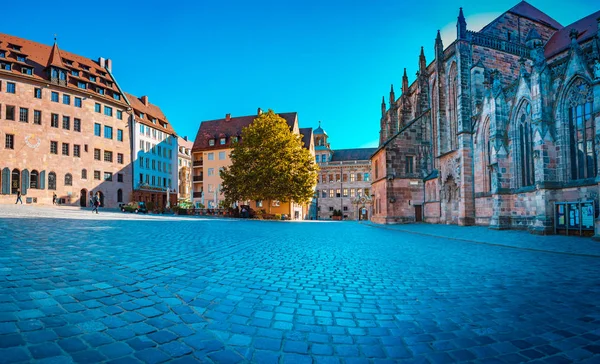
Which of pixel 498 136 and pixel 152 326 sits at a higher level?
pixel 498 136

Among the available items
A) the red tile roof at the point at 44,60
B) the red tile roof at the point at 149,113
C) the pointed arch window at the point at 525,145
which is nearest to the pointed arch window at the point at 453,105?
the pointed arch window at the point at 525,145

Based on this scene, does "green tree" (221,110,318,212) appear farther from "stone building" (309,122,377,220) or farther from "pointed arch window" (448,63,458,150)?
"stone building" (309,122,377,220)

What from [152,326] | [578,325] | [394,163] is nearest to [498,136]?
[394,163]

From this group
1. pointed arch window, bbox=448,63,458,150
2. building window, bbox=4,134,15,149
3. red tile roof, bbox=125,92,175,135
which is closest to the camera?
pointed arch window, bbox=448,63,458,150

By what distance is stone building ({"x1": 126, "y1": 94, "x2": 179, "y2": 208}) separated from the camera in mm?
48188

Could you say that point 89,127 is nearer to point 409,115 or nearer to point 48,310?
point 409,115

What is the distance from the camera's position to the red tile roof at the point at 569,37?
23688mm

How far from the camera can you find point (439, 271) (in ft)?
21.3

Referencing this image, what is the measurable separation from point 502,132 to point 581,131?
4.63 m

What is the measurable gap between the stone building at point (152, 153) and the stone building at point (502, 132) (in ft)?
104

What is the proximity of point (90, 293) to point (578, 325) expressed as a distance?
5448 millimetres

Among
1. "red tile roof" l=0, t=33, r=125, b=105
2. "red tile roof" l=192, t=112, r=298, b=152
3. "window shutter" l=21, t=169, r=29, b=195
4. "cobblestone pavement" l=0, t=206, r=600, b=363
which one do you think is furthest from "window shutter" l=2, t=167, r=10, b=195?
"cobblestone pavement" l=0, t=206, r=600, b=363

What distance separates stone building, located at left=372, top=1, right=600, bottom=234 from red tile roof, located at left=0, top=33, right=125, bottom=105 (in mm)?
37594

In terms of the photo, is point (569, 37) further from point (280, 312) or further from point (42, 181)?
point (42, 181)
